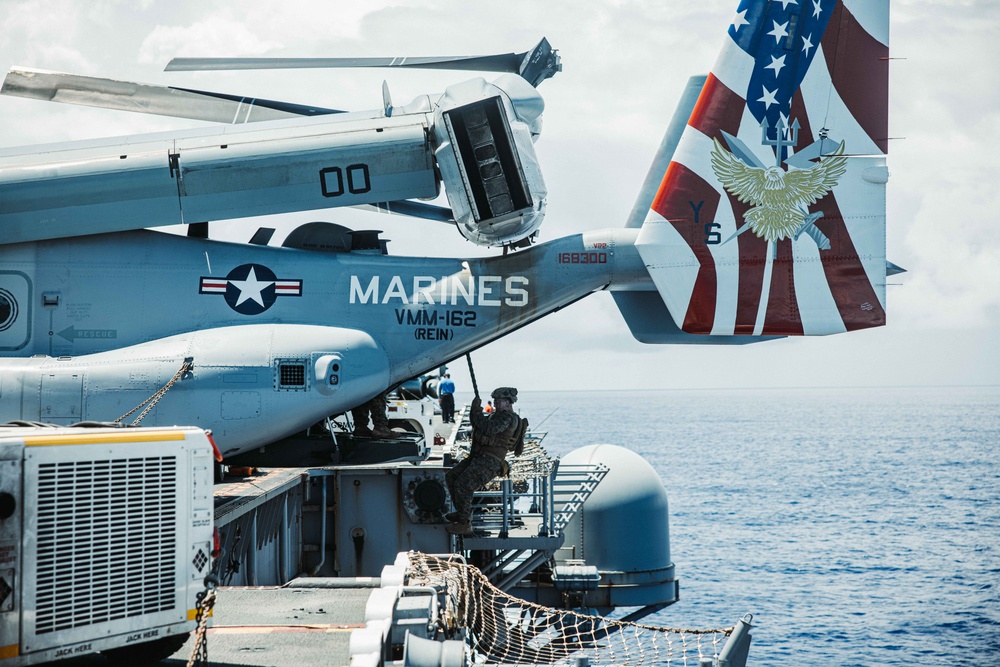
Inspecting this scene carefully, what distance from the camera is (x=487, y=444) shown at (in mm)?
12891

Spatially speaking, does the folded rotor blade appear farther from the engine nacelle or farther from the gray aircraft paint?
the gray aircraft paint

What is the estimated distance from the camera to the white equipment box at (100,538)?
5906 mm

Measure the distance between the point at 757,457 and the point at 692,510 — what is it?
3886cm

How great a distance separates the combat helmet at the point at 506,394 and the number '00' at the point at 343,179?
3.17 m

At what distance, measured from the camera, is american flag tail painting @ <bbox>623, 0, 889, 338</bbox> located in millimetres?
13312

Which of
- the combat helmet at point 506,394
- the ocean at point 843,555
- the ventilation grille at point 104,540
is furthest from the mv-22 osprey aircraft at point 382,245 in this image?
the ocean at point 843,555

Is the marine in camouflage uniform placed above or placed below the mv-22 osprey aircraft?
below

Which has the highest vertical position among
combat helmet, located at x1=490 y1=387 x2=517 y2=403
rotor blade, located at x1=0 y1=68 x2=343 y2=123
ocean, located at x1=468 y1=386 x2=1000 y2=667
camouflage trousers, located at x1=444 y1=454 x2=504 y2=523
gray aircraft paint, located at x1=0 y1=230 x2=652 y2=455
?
rotor blade, located at x1=0 y1=68 x2=343 y2=123

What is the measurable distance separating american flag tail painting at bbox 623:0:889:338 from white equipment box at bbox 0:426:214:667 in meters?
8.07

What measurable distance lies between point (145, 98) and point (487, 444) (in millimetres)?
6852

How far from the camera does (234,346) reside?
12586 millimetres

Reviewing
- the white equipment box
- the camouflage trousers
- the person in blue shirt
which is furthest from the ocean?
the white equipment box

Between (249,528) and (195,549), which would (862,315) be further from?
(195,549)

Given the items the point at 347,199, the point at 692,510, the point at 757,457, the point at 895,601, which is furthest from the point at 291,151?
the point at 757,457
